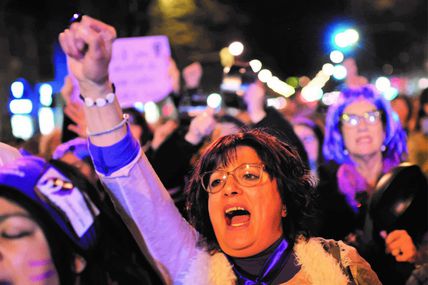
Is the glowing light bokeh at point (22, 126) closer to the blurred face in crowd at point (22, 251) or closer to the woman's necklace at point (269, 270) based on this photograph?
the woman's necklace at point (269, 270)

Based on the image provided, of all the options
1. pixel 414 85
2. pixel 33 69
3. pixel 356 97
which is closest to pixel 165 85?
pixel 356 97

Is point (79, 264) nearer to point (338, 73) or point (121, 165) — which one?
point (121, 165)

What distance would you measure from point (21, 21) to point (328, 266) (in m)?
6.68

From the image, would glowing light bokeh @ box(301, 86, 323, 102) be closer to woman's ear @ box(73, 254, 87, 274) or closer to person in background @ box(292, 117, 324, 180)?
person in background @ box(292, 117, 324, 180)

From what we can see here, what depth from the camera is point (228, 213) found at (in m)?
1.90

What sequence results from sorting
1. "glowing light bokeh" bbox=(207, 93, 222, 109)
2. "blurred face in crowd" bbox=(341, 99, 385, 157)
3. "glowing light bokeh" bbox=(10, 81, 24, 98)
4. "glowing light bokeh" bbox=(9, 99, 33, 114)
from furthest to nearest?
"glowing light bokeh" bbox=(10, 81, 24, 98)
"glowing light bokeh" bbox=(9, 99, 33, 114)
"glowing light bokeh" bbox=(207, 93, 222, 109)
"blurred face in crowd" bbox=(341, 99, 385, 157)

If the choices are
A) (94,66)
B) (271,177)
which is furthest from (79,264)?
(271,177)

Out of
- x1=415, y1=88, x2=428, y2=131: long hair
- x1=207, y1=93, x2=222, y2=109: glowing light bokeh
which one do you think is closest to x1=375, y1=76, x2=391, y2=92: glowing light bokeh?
x1=415, y1=88, x2=428, y2=131: long hair

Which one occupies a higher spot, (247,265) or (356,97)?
(356,97)

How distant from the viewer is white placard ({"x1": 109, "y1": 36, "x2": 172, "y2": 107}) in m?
5.15

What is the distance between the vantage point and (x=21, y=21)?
7684 mm

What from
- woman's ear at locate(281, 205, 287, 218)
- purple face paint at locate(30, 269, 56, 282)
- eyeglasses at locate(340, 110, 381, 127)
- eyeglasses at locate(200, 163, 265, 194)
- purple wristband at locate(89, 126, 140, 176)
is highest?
purple wristband at locate(89, 126, 140, 176)

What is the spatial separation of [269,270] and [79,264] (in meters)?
0.64

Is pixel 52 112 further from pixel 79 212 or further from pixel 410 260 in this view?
pixel 79 212
